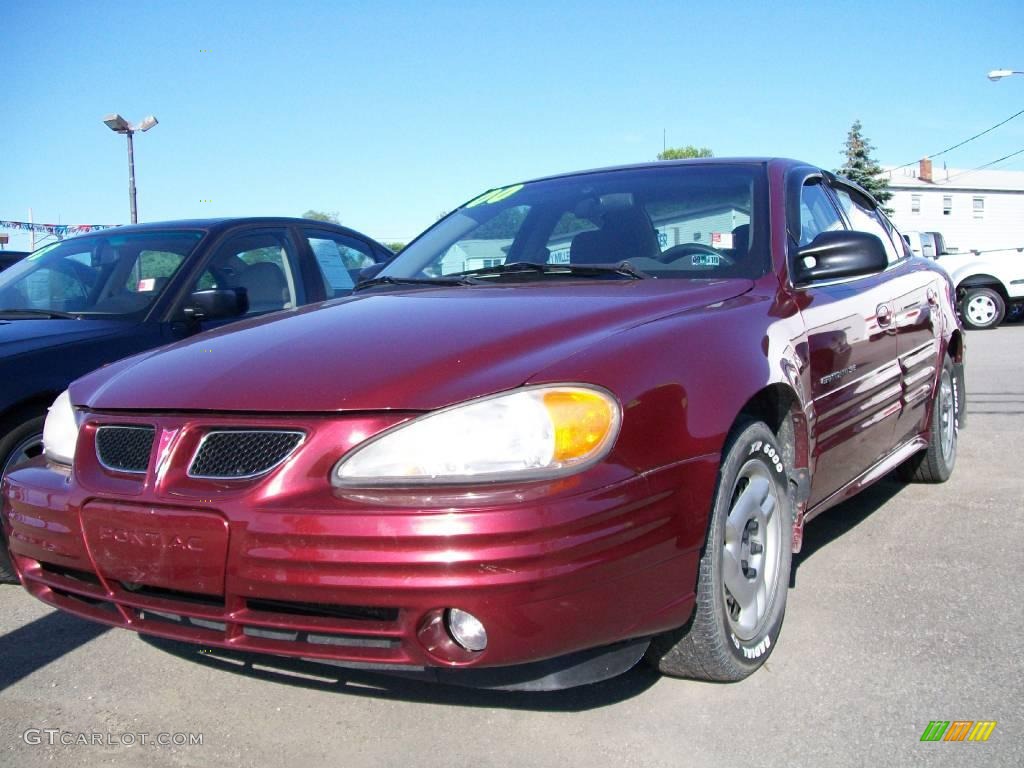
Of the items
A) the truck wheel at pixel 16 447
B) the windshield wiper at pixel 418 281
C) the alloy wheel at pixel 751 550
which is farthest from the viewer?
the truck wheel at pixel 16 447

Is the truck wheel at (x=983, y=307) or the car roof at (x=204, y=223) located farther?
the truck wheel at (x=983, y=307)

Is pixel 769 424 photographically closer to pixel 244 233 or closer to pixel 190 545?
pixel 190 545

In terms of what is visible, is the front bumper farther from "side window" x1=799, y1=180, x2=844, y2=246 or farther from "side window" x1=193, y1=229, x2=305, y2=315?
"side window" x1=193, y1=229, x2=305, y2=315

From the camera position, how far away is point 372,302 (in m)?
3.26

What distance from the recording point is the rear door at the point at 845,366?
126 inches

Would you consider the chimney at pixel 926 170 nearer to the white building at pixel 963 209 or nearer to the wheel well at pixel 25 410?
the white building at pixel 963 209

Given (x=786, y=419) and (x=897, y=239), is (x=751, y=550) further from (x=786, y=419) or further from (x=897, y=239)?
(x=897, y=239)

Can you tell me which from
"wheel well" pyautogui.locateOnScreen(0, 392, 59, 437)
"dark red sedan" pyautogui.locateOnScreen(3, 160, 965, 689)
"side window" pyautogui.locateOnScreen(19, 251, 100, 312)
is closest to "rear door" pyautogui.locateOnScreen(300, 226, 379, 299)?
"side window" pyautogui.locateOnScreen(19, 251, 100, 312)

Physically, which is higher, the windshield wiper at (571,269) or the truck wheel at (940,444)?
the windshield wiper at (571,269)

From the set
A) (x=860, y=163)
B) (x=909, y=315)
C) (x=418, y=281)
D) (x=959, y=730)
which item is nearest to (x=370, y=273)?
(x=418, y=281)

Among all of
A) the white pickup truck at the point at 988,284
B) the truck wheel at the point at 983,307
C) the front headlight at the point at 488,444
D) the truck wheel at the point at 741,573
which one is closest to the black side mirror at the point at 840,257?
the truck wheel at the point at 741,573

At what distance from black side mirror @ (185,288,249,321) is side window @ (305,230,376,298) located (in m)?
0.88

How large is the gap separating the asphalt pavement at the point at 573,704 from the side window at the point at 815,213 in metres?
1.33

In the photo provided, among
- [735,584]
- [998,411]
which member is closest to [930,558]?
[735,584]
